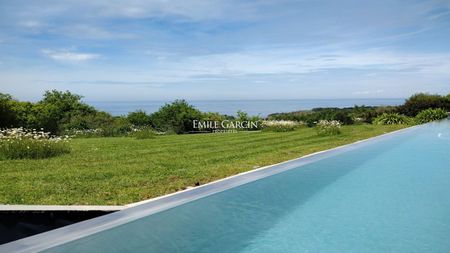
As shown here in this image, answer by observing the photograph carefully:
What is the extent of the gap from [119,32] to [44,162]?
1415cm

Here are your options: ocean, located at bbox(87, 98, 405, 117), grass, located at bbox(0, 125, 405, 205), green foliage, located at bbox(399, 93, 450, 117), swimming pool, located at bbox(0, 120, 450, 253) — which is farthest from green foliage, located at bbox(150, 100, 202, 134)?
swimming pool, located at bbox(0, 120, 450, 253)

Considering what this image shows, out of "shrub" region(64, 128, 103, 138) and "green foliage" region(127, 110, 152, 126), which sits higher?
"green foliage" region(127, 110, 152, 126)

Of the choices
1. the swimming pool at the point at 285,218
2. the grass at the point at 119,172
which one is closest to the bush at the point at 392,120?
the grass at the point at 119,172

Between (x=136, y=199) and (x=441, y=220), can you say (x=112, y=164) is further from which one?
(x=441, y=220)

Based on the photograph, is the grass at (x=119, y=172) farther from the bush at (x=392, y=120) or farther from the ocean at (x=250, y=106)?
the ocean at (x=250, y=106)

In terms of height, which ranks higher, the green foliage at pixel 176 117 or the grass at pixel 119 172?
the green foliage at pixel 176 117

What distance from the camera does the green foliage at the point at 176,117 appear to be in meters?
19.8

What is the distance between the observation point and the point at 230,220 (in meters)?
4.30

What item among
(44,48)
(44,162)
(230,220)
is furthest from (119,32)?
(230,220)

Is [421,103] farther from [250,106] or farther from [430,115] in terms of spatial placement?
[250,106]

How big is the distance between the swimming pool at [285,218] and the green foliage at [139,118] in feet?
47.6

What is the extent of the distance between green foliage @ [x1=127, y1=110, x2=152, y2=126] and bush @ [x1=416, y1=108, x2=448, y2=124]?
46.2 ft

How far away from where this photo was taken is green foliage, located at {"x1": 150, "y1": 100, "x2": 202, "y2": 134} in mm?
19797

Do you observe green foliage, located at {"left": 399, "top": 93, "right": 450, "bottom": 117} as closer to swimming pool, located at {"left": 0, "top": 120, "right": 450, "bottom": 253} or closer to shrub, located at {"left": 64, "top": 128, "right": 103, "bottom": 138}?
shrub, located at {"left": 64, "top": 128, "right": 103, "bottom": 138}
